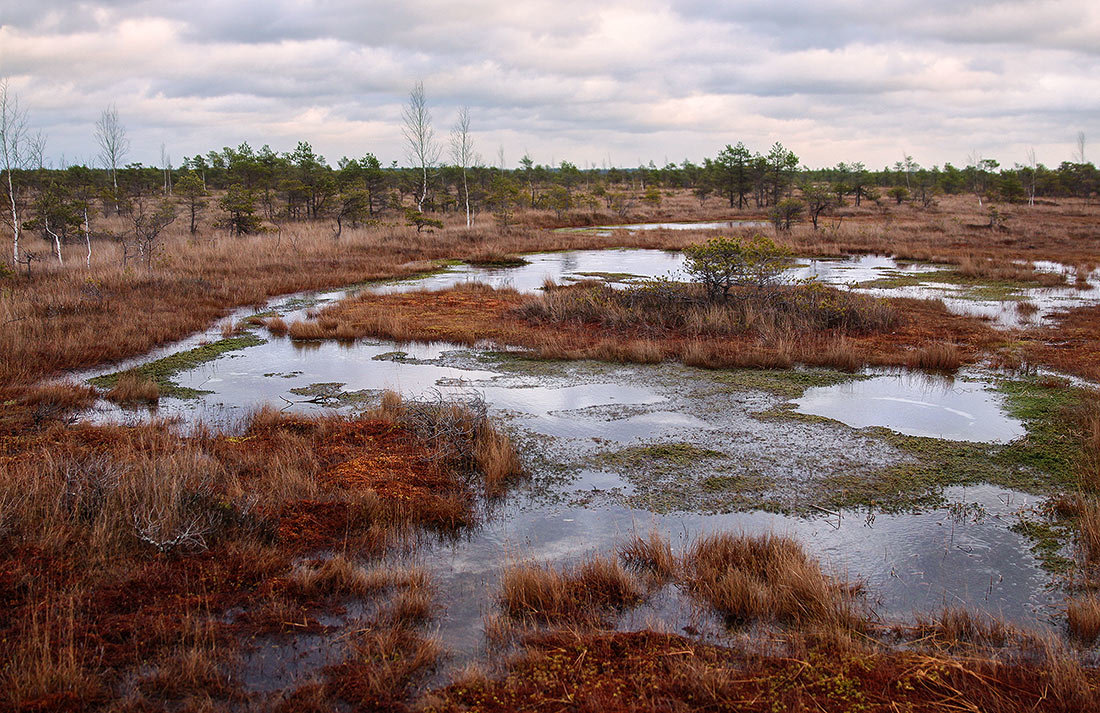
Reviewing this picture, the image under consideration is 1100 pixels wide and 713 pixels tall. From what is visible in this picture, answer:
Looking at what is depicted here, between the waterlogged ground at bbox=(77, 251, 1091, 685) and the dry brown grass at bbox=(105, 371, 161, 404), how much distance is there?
40 cm

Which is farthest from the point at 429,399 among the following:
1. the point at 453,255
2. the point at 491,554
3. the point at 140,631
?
the point at 453,255

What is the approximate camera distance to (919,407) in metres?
9.75

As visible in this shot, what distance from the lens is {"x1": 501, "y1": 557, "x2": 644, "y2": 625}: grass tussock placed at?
4734 millimetres

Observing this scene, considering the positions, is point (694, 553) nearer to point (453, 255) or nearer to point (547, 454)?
point (547, 454)

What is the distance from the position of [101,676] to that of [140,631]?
0.45 metres

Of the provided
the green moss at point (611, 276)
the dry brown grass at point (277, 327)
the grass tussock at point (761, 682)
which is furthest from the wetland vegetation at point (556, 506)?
the green moss at point (611, 276)

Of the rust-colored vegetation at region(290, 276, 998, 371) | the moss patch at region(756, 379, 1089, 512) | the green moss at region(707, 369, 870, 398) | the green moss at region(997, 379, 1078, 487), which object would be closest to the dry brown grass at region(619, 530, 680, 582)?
the moss patch at region(756, 379, 1089, 512)

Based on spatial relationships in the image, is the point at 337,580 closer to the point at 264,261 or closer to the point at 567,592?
the point at 567,592

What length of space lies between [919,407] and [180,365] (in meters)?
11.9

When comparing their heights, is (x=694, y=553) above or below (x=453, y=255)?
below

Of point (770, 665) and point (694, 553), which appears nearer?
point (770, 665)

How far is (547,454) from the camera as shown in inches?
315

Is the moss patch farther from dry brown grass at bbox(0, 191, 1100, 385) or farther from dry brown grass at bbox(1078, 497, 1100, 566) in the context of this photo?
dry brown grass at bbox(0, 191, 1100, 385)

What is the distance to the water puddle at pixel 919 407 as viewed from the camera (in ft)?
28.6
